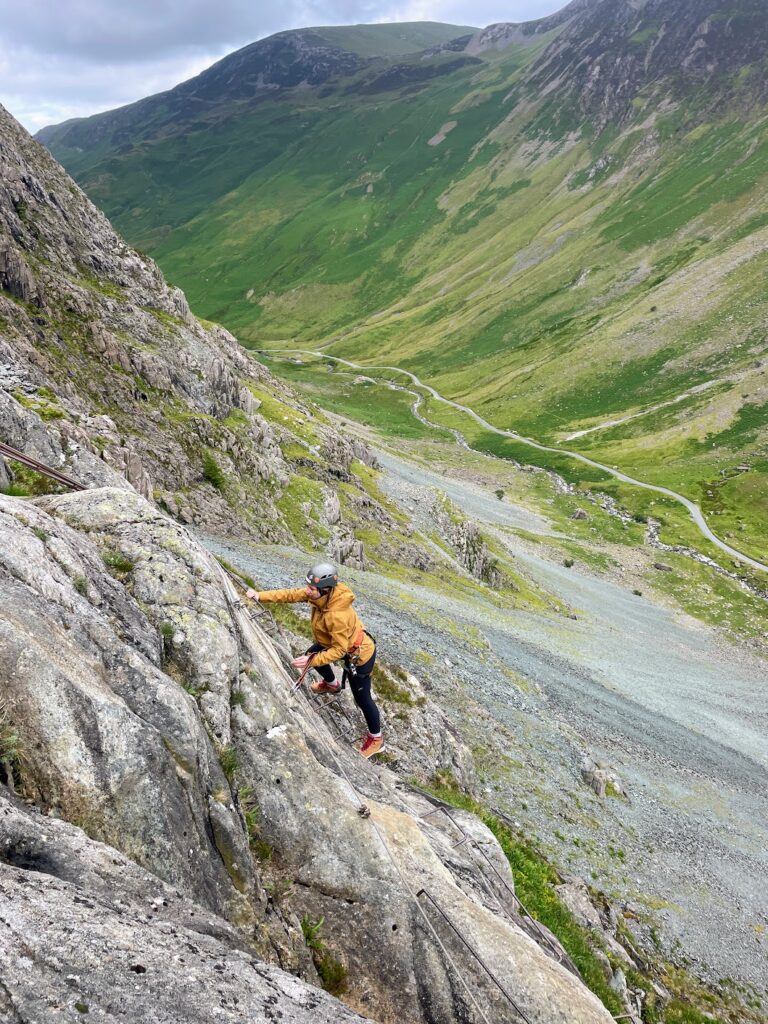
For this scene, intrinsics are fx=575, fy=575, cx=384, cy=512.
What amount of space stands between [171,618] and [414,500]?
60.9 metres

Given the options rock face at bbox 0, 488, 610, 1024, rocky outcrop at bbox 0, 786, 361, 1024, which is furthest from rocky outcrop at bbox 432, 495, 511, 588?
rocky outcrop at bbox 0, 786, 361, 1024

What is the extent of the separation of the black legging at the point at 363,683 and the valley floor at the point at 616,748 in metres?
10.8

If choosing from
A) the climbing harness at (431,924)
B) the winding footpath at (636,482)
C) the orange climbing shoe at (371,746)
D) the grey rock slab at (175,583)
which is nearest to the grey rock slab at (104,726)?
the grey rock slab at (175,583)

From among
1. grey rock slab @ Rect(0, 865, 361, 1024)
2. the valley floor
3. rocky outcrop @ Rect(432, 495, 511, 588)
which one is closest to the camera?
grey rock slab @ Rect(0, 865, 361, 1024)

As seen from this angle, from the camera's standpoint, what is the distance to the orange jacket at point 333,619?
14.1 meters

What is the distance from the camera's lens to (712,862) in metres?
27.9

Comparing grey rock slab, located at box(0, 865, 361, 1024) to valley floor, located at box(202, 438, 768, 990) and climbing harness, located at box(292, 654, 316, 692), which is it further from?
valley floor, located at box(202, 438, 768, 990)

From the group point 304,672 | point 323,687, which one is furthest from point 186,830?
point 323,687

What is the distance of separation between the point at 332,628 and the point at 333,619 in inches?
9.1

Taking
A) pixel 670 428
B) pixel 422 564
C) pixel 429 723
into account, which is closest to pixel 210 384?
pixel 422 564

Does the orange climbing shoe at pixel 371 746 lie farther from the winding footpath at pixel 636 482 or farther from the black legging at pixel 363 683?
the winding footpath at pixel 636 482

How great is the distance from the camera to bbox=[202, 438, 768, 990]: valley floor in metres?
24.2

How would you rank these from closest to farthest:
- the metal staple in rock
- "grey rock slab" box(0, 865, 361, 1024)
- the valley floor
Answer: "grey rock slab" box(0, 865, 361, 1024) → the metal staple in rock → the valley floor

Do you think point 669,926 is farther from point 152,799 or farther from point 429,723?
point 152,799
